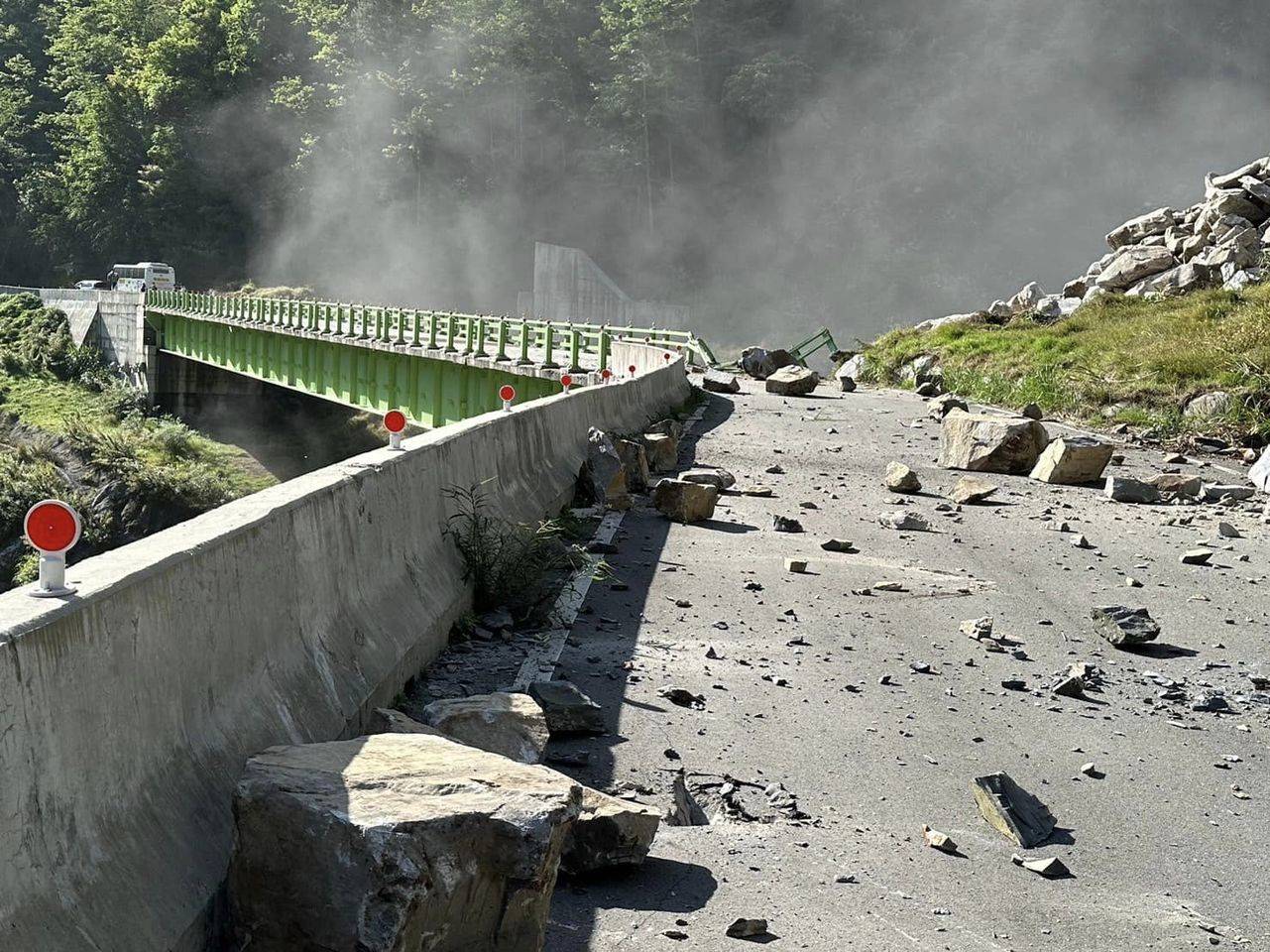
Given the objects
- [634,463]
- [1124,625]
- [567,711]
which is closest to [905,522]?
[634,463]

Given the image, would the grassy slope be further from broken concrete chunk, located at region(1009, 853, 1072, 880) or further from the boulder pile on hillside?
broken concrete chunk, located at region(1009, 853, 1072, 880)

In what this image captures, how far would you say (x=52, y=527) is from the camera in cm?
379

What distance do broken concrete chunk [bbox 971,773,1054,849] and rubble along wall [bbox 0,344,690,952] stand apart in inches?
102

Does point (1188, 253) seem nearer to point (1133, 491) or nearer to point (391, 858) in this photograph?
point (1133, 491)

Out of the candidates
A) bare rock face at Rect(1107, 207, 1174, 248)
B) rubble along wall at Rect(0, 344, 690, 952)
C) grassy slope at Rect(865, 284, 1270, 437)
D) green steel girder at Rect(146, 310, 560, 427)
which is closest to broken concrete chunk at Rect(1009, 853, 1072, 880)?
rubble along wall at Rect(0, 344, 690, 952)

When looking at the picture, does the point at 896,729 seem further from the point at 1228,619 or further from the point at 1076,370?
the point at 1076,370

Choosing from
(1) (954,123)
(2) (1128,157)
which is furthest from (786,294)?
(2) (1128,157)

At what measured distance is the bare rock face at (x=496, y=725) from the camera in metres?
6.02

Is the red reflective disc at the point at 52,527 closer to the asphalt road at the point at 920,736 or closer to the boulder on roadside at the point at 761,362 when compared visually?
the asphalt road at the point at 920,736

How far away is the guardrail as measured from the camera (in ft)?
104

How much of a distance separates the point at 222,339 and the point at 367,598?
5295cm

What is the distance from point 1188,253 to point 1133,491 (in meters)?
24.3

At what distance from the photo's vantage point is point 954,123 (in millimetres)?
84062

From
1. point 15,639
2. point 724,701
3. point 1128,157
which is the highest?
point 1128,157
